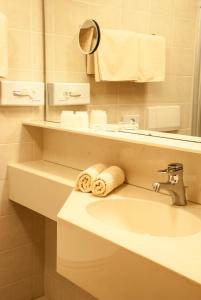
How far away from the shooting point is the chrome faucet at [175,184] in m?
1.21

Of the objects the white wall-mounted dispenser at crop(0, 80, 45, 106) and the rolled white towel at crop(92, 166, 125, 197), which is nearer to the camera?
the rolled white towel at crop(92, 166, 125, 197)

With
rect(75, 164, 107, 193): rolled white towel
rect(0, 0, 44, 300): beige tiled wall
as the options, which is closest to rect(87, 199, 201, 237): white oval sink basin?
rect(75, 164, 107, 193): rolled white towel

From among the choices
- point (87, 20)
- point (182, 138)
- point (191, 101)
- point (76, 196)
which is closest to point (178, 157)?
point (182, 138)

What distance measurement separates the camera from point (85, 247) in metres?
1.06

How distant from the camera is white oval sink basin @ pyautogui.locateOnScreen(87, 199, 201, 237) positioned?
121 cm

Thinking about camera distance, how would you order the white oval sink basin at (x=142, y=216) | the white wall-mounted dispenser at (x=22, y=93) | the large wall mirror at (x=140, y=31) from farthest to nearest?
the white wall-mounted dispenser at (x=22, y=93), the large wall mirror at (x=140, y=31), the white oval sink basin at (x=142, y=216)

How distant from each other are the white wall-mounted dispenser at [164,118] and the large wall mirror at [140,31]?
2cm

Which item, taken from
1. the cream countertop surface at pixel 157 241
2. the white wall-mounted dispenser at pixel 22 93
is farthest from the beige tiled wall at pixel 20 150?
the cream countertop surface at pixel 157 241

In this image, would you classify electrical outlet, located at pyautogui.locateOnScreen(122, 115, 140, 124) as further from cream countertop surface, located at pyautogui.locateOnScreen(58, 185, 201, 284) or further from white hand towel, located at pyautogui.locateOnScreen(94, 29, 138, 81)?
cream countertop surface, located at pyautogui.locateOnScreen(58, 185, 201, 284)

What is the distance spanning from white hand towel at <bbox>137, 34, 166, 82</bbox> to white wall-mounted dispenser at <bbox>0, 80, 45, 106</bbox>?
1.91 feet

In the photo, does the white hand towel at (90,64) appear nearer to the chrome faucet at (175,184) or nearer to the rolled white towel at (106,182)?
the rolled white towel at (106,182)

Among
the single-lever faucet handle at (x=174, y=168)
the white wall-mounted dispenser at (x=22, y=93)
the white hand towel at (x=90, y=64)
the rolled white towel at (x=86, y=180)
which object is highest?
the white hand towel at (x=90, y=64)

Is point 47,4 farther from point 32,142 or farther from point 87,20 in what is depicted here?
point 32,142

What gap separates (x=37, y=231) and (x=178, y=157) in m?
1.06
